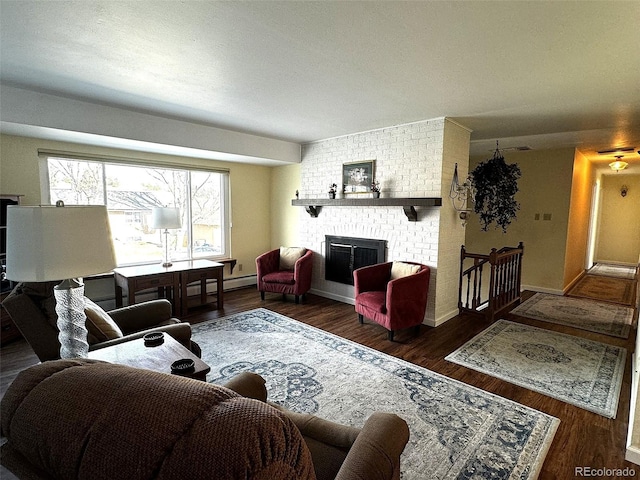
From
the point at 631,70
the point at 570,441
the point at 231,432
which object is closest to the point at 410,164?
the point at 631,70

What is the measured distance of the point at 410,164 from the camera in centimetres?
411

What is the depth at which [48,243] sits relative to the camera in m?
1.32

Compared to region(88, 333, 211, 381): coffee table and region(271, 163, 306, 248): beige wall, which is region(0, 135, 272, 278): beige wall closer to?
region(271, 163, 306, 248): beige wall

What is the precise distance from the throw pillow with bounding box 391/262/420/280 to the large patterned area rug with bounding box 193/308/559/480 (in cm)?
108

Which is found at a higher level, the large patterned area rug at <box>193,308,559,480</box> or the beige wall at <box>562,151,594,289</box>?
the beige wall at <box>562,151,594,289</box>

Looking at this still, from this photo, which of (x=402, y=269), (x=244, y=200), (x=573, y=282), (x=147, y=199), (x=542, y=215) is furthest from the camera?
(x=573, y=282)

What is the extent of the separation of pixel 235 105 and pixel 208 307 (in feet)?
9.11

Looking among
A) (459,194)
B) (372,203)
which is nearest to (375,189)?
(372,203)

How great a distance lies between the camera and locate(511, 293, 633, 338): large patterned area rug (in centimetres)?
396

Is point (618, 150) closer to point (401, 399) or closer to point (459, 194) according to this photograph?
point (459, 194)

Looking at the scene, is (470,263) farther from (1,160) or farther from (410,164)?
(1,160)

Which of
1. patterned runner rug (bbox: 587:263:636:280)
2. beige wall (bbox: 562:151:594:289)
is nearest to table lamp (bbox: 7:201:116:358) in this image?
beige wall (bbox: 562:151:594:289)

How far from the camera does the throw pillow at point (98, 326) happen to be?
77.1 inches

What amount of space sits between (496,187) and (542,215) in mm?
1838
